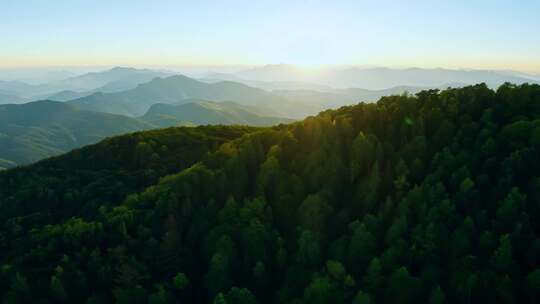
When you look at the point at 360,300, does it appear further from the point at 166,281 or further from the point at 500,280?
the point at 166,281

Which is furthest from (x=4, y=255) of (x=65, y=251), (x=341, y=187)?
(x=341, y=187)

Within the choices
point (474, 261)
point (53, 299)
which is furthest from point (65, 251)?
point (474, 261)

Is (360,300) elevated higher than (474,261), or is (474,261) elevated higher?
(474,261)

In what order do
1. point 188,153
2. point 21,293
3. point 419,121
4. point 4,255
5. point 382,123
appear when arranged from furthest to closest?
point 188,153, point 382,123, point 419,121, point 4,255, point 21,293

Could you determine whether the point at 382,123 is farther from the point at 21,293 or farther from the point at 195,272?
the point at 21,293

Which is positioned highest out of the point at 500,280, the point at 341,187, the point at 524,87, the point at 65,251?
the point at 524,87

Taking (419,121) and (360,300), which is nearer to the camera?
(360,300)

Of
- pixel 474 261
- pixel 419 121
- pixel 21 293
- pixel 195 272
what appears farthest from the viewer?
pixel 419 121
